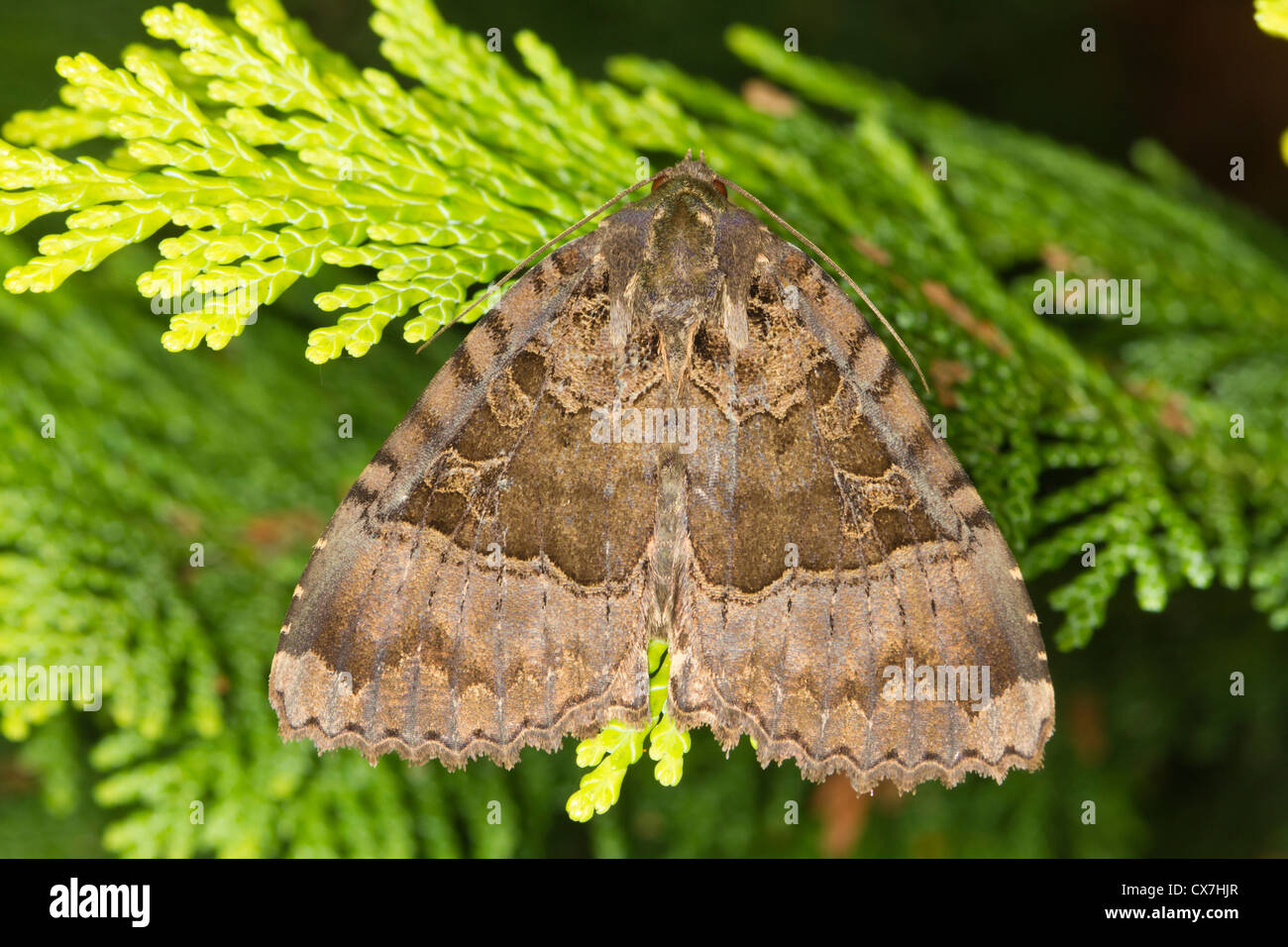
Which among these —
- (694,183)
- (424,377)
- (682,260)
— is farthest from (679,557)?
(424,377)

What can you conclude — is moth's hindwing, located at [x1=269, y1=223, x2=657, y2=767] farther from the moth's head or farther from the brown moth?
the moth's head

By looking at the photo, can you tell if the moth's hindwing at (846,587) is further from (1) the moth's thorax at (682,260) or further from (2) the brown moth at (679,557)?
(1) the moth's thorax at (682,260)

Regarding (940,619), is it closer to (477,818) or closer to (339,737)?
(339,737)

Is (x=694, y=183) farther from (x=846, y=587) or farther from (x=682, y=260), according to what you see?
(x=846, y=587)

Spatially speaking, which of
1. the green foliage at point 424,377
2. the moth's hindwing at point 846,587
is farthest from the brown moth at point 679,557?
the green foliage at point 424,377
